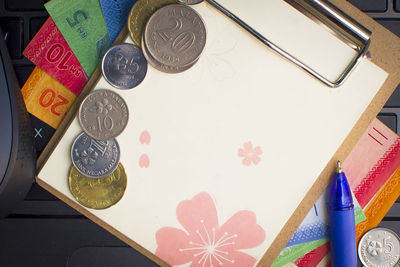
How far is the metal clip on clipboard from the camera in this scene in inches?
17.9

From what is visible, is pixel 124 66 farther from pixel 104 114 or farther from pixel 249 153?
pixel 249 153

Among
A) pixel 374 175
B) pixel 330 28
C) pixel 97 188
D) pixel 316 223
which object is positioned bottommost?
pixel 97 188

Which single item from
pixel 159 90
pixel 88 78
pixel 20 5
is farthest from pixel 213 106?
pixel 20 5

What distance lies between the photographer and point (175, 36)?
1.54 ft

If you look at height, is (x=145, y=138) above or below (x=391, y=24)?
below

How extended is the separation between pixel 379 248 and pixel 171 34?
1.42 ft

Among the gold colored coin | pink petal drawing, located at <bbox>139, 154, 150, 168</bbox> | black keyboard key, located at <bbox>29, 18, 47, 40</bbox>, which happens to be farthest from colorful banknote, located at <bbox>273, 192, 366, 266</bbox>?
black keyboard key, located at <bbox>29, 18, 47, 40</bbox>

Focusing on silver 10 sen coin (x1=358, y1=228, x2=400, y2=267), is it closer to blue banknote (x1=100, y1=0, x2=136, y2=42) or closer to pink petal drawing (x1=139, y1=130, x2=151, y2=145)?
pink petal drawing (x1=139, y1=130, x2=151, y2=145)

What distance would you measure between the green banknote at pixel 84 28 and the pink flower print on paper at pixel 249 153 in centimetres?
24

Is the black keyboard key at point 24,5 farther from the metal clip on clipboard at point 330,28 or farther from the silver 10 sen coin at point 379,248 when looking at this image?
the silver 10 sen coin at point 379,248

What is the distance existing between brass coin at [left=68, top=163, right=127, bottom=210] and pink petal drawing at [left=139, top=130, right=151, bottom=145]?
47 millimetres

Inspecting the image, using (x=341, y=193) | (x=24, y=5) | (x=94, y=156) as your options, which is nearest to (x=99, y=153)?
(x=94, y=156)

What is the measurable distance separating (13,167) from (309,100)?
0.40 metres

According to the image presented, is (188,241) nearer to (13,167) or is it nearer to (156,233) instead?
(156,233)
